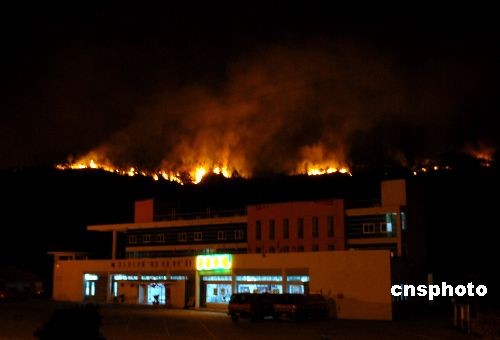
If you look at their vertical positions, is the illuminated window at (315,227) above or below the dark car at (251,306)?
above

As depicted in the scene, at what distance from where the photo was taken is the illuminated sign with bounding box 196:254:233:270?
47812 millimetres

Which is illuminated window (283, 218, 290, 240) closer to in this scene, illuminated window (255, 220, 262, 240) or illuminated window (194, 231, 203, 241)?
illuminated window (255, 220, 262, 240)

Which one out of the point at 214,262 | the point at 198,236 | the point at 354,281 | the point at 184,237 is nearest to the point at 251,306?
the point at 354,281

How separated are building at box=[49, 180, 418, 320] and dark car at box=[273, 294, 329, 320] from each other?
14.1 feet

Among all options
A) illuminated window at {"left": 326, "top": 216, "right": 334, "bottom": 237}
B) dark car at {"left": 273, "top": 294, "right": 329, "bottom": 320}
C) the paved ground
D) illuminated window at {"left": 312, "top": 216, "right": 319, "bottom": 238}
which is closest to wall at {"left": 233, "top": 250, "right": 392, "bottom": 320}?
dark car at {"left": 273, "top": 294, "right": 329, "bottom": 320}

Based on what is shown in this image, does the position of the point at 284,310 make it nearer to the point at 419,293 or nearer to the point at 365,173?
the point at 419,293

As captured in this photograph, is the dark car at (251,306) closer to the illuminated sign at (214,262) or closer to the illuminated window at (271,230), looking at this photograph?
the illuminated sign at (214,262)

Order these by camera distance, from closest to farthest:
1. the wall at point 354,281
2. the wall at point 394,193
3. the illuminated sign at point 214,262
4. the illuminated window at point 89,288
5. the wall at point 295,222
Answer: the wall at point 354,281 < the illuminated sign at point 214,262 < the wall at point 394,193 < the wall at point 295,222 < the illuminated window at point 89,288

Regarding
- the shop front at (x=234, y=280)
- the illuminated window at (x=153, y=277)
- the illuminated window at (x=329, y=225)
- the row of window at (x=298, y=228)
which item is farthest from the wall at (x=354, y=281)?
the illuminated window at (x=153, y=277)

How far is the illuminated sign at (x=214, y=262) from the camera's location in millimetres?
47812

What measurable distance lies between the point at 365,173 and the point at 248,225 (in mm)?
38567

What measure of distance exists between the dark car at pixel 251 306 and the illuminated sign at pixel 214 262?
11.2 m

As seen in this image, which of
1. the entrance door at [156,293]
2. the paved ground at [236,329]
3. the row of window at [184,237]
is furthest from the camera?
the row of window at [184,237]

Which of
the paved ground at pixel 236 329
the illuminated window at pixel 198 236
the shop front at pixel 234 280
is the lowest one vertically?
the paved ground at pixel 236 329
